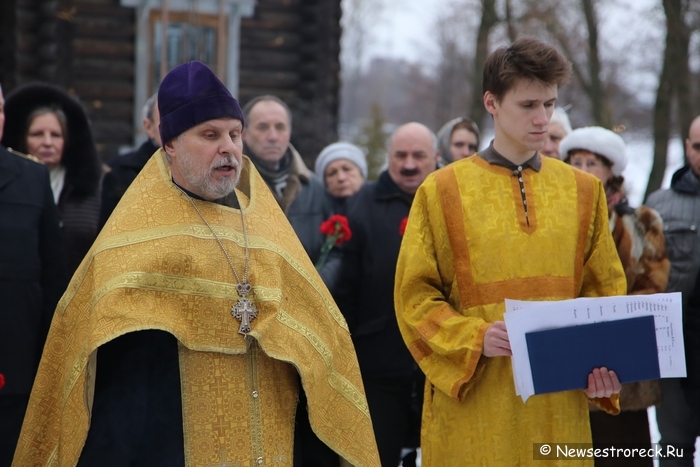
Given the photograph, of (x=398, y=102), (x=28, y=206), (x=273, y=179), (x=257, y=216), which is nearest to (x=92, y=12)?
(x=273, y=179)

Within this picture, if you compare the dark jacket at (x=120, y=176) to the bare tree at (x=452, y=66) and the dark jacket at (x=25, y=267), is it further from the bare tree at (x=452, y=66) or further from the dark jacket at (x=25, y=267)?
the bare tree at (x=452, y=66)

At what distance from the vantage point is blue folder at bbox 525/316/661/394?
11.1ft

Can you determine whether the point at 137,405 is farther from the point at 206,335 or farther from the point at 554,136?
the point at 554,136

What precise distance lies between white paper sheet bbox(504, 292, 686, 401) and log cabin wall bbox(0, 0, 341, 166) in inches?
309

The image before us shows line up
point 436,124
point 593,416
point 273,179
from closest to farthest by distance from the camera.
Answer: point 593,416, point 273,179, point 436,124

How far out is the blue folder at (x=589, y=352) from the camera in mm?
3379

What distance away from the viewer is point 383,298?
5262 mm

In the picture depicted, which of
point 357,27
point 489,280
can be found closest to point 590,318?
point 489,280

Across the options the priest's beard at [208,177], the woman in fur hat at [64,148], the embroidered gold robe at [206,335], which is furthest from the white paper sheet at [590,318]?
the woman in fur hat at [64,148]

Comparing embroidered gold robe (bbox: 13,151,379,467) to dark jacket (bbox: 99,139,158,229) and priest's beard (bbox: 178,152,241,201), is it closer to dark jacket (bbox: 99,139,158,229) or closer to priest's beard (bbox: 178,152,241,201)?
priest's beard (bbox: 178,152,241,201)

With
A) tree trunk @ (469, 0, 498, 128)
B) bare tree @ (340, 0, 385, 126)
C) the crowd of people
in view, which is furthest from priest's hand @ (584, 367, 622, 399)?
bare tree @ (340, 0, 385, 126)

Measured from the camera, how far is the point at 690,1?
1497cm

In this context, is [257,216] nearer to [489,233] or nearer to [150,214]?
[150,214]

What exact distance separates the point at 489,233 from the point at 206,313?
105 centimetres
